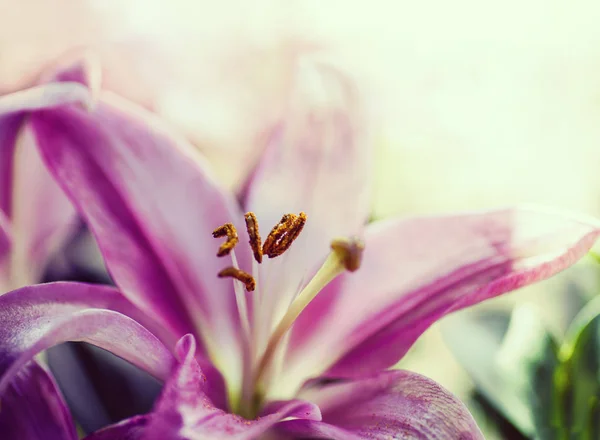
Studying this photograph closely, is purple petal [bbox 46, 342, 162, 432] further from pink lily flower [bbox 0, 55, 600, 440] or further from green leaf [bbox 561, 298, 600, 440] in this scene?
green leaf [bbox 561, 298, 600, 440]

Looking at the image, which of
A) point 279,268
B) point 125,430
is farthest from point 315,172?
point 125,430

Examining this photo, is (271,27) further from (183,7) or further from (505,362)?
(505,362)

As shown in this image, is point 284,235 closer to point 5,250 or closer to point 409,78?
point 5,250

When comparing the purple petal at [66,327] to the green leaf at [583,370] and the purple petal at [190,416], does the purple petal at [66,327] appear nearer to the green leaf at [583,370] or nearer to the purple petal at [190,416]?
the purple petal at [190,416]

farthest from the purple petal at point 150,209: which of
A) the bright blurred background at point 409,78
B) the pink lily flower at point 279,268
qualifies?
the bright blurred background at point 409,78

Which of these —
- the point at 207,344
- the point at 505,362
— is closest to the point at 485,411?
the point at 505,362

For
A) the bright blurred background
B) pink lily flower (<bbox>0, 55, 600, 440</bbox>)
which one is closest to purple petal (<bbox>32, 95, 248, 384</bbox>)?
pink lily flower (<bbox>0, 55, 600, 440</bbox>)
